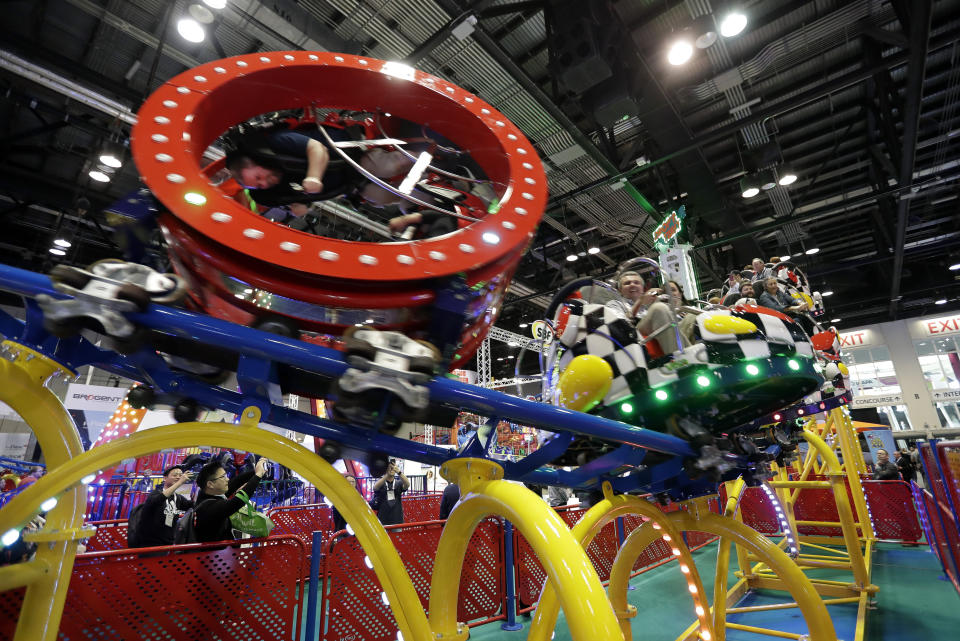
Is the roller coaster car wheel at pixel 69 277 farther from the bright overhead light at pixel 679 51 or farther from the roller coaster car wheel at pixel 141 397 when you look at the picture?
the bright overhead light at pixel 679 51

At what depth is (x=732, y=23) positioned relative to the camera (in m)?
4.84

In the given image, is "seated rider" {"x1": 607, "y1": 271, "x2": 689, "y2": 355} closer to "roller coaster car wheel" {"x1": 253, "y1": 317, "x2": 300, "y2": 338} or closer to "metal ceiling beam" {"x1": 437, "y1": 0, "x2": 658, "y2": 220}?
"roller coaster car wheel" {"x1": 253, "y1": 317, "x2": 300, "y2": 338}

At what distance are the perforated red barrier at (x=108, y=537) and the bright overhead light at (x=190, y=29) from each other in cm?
447

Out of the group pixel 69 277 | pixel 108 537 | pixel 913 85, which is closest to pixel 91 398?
pixel 108 537

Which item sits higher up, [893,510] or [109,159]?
[109,159]

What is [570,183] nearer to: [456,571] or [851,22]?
[851,22]

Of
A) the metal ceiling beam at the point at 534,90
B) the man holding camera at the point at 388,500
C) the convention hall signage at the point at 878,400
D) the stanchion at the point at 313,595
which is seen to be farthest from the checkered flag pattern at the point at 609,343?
the convention hall signage at the point at 878,400

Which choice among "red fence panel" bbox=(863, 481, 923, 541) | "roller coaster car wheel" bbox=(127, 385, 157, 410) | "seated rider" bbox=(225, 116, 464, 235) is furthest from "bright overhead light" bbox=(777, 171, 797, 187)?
"roller coaster car wheel" bbox=(127, 385, 157, 410)

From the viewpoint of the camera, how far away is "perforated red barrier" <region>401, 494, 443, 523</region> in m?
7.46

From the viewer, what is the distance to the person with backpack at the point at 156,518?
347 cm

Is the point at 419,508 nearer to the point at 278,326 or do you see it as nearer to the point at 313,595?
the point at 313,595

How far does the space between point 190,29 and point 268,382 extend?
16.5ft

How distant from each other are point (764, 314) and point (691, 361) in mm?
376

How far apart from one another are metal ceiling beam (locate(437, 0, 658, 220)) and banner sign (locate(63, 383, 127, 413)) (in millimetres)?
10995
